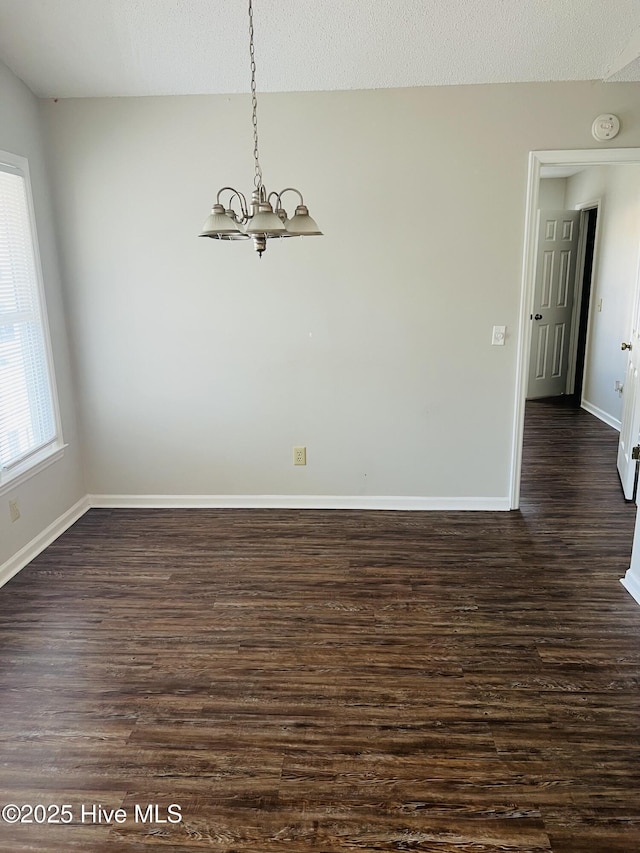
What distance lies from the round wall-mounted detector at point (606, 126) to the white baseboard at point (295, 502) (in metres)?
2.25

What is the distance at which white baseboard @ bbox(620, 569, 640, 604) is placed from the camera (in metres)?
2.93

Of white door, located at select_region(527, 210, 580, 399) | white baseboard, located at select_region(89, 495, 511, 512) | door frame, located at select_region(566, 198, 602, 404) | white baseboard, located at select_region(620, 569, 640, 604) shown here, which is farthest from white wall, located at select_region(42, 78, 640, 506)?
white door, located at select_region(527, 210, 580, 399)

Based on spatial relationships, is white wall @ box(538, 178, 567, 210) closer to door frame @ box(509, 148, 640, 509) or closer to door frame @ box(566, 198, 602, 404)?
door frame @ box(566, 198, 602, 404)

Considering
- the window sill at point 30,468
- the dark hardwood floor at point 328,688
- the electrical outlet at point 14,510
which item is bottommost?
the dark hardwood floor at point 328,688

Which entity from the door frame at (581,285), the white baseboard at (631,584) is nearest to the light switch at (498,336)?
the white baseboard at (631,584)

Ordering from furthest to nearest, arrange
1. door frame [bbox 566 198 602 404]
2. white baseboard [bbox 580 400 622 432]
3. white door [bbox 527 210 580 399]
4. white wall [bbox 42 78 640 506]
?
white door [bbox 527 210 580 399], door frame [bbox 566 198 602 404], white baseboard [bbox 580 400 622 432], white wall [bbox 42 78 640 506]

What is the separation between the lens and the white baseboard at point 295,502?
13.3 feet

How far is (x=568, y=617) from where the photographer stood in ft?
9.16

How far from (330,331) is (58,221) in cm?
184

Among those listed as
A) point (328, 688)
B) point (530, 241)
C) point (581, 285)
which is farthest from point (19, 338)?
point (581, 285)

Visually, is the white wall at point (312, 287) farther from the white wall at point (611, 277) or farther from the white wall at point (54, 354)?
the white wall at point (611, 277)

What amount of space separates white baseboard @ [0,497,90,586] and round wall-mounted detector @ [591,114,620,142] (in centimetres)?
395

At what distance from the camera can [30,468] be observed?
3.51m

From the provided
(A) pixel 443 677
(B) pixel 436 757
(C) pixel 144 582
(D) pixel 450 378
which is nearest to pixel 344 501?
(D) pixel 450 378
